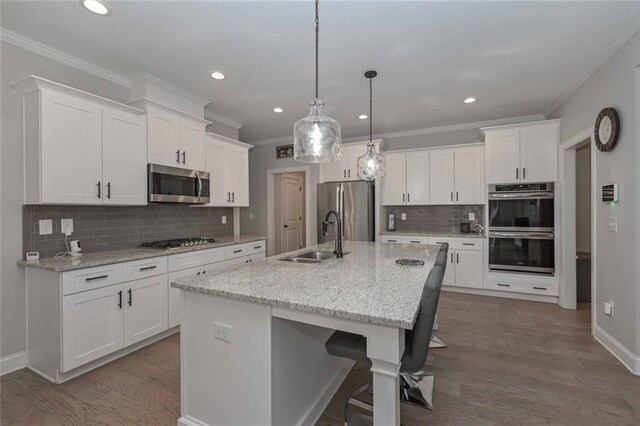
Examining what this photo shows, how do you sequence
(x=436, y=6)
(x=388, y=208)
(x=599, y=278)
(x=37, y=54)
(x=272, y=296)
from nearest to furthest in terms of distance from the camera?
1. (x=272, y=296)
2. (x=436, y=6)
3. (x=37, y=54)
4. (x=599, y=278)
5. (x=388, y=208)

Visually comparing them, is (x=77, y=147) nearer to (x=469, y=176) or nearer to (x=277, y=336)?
(x=277, y=336)

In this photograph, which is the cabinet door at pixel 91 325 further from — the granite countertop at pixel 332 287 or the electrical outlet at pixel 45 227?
the granite countertop at pixel 332 287

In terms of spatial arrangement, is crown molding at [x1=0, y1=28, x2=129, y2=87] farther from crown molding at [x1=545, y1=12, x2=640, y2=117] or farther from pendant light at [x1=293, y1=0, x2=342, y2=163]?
crown molding at [x1=545, y1=12, x2=640, y2=117]

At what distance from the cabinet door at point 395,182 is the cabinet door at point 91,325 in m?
3.82

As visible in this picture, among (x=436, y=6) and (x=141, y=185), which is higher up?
(x=436, y=6)

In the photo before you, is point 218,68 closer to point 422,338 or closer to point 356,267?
point 356,267

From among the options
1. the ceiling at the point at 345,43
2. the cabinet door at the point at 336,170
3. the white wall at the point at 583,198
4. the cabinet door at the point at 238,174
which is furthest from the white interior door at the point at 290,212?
the white wall at the point at 583,198

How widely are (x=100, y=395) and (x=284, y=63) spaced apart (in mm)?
3022

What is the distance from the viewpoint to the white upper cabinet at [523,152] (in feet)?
12.3

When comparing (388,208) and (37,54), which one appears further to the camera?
(388,208)

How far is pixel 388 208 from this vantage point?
5.11 m

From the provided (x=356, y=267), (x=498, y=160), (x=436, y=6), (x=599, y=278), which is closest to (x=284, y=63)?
(x=436, y=6)

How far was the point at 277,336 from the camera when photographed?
1.44m

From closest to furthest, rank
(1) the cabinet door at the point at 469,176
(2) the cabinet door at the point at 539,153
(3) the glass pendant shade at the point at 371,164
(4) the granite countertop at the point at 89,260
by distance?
(4) the granite countertop at the point at 89,260
(3) the glass pendant shade at the point at 371,164
(2) the cabinet door at the point at 539,153
(1) the cabinet door at the point at 469,176
